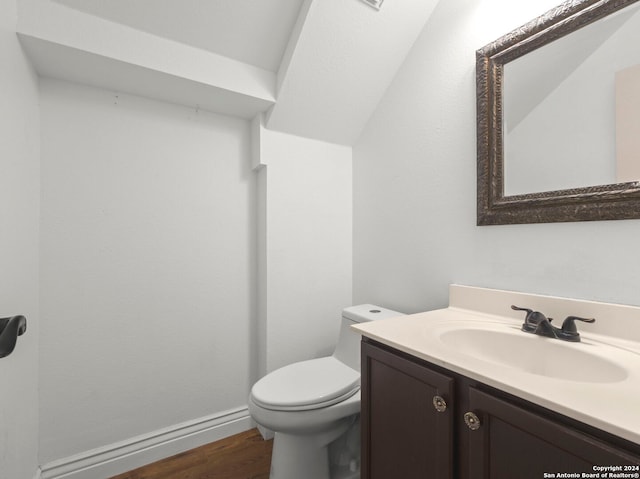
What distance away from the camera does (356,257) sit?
79.0 inches

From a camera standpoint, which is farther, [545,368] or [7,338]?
[545,368]

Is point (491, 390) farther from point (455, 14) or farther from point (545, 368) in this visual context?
point (455, 14)

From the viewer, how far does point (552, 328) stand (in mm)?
907

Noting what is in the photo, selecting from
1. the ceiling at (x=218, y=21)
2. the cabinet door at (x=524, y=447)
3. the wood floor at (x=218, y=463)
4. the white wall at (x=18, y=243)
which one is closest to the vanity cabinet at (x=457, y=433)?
the cabinet door at (x=524, y=447)

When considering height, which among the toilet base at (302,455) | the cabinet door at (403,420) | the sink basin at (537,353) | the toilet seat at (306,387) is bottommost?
the toilet base at (302,455)

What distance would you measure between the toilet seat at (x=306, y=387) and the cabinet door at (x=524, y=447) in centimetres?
66

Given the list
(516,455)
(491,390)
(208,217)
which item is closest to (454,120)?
(491,390)

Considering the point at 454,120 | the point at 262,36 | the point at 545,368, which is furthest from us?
the point at 262,36

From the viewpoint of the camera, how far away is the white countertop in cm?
53

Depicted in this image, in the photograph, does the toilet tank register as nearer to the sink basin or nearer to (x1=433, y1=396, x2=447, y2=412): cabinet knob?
the sink basin

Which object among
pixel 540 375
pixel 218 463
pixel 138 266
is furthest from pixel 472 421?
pixel 138 266

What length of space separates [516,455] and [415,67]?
165 centimetres

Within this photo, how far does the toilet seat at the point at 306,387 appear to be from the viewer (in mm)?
1217

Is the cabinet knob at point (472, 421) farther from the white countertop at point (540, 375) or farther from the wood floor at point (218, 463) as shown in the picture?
the wood floor at point (218, 463)
